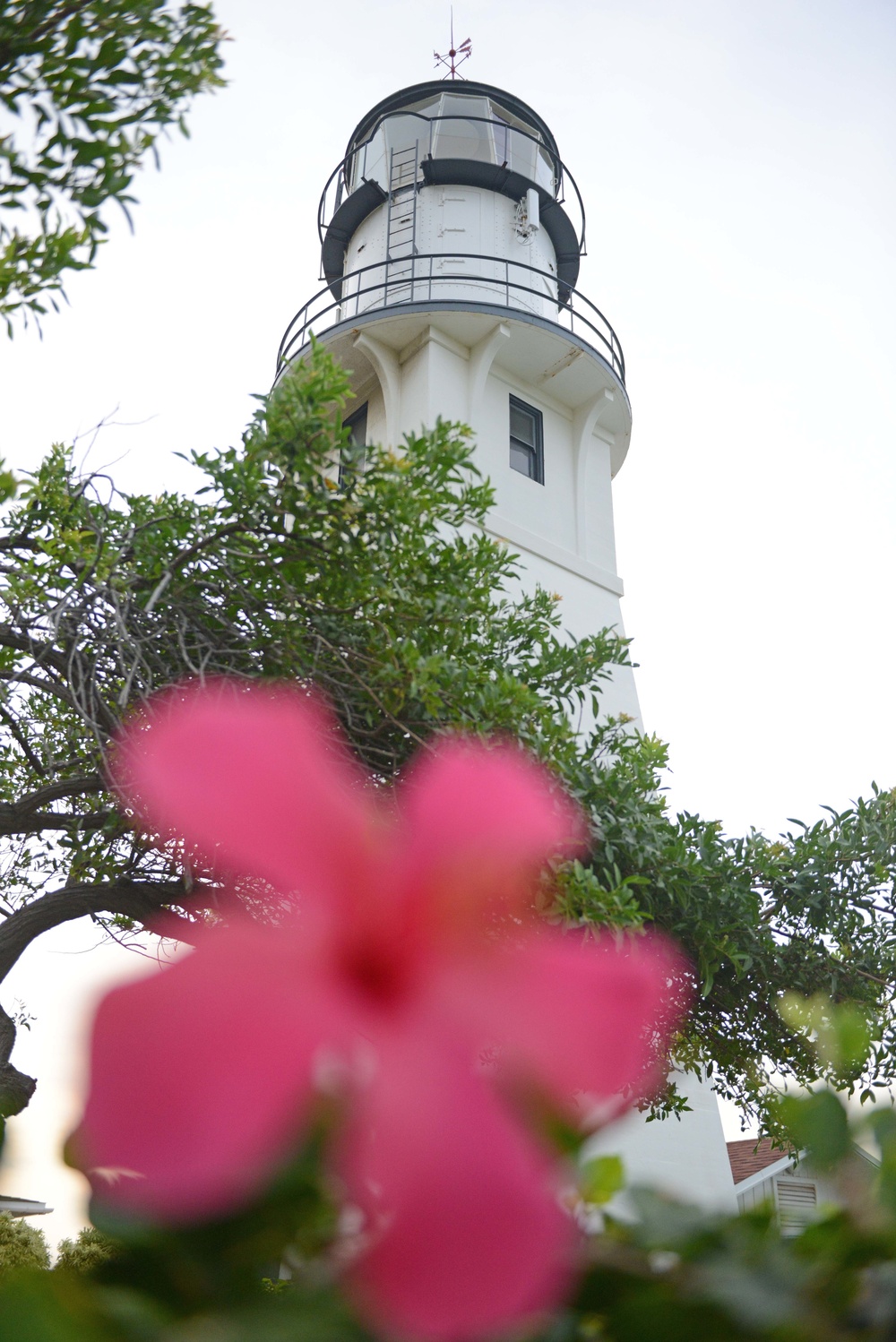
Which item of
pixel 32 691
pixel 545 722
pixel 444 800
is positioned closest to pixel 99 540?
pixel 545 722

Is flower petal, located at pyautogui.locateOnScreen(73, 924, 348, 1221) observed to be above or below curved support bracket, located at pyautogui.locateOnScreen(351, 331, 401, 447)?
below

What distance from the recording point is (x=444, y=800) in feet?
0.67

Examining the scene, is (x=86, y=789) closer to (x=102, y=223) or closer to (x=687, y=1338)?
(x=102, y=223)

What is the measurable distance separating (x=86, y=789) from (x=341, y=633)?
161cm

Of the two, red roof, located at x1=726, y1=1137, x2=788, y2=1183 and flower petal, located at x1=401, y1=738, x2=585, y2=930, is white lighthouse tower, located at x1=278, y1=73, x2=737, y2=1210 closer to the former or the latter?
red roof, located at x1=726, y1=1137, x2=788, y2=1183

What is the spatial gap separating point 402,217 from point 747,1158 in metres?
13.2

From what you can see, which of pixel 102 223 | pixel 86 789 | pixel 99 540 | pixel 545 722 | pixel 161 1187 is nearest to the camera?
pixel 161 1187

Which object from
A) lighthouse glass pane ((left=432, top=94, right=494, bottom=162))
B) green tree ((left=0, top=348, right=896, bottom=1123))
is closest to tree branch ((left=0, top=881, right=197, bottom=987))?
green tree ((left=0, top=348, right=896, bottom=1123))

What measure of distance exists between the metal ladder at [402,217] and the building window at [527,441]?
86.0 inches

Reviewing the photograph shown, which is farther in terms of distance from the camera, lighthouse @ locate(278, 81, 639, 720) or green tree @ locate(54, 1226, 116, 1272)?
lighthouse @ locate(278, 81, 639, 720)

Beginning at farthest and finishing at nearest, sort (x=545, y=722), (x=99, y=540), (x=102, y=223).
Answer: (x=545, y=722)
(x=99, y=540)
(x=102, y=223)

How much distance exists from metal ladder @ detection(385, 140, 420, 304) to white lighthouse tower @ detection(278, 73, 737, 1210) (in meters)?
0.03

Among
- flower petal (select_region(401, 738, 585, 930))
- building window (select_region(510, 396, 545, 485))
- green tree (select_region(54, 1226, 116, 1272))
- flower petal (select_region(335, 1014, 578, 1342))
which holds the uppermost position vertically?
building window (select_region(510, 396, 545, 485))

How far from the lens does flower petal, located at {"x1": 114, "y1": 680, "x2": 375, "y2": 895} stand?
19cm
